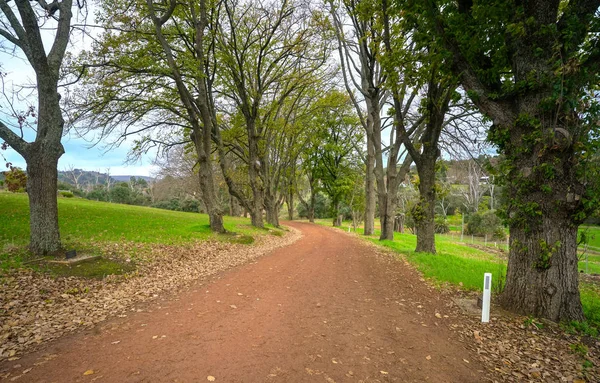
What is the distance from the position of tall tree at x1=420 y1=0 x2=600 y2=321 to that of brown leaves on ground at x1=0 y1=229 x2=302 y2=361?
7.20 metres

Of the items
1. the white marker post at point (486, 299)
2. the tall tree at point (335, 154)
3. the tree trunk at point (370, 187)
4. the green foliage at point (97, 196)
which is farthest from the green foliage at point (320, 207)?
the white marker post at point (486, 299)

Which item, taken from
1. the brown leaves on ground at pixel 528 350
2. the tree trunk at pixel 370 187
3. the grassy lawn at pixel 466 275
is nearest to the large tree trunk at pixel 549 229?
the brown leaves on ground at pixel 528 350

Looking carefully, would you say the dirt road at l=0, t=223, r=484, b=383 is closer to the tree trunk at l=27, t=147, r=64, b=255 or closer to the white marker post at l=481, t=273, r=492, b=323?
the white marker post at l=481, t=273, r=492, b=323

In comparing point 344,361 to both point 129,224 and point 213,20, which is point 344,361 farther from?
point 213,20

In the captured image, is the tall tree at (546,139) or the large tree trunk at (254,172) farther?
the large tree trunk at (254,172)

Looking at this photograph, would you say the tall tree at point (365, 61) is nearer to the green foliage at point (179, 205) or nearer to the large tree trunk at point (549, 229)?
the large tree trunk at point (549, 229)

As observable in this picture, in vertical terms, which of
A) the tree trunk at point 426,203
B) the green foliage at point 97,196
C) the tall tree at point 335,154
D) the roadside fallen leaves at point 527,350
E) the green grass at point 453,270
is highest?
the tall tree at point 335,154

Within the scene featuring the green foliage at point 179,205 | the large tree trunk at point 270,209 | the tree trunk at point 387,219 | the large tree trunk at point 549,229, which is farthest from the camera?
the green foliage at point 179,205

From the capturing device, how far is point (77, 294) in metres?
5.57

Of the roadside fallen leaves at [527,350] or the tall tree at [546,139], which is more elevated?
Answer: the tall tree at [546,139]

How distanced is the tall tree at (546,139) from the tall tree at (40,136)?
1008cm

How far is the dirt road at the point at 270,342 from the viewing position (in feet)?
10.5

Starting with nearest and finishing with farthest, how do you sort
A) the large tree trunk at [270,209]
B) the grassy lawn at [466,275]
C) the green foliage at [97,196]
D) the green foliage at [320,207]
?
the grassy lawn at [466,275]
the large tree trunk at [270,209]
the green foliage at [97,196]
the green foliage at [320,207]

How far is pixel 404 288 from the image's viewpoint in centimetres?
684
